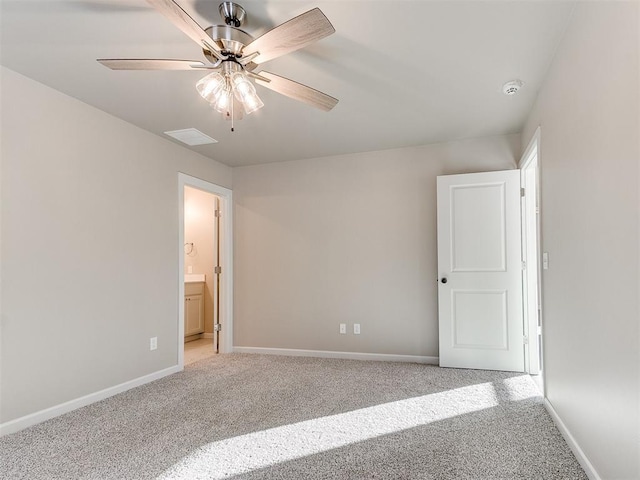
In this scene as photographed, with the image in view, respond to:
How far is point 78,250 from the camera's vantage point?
313cm

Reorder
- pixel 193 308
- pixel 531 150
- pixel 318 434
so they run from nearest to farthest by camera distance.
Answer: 1. pixel 318 434
2. pixel 531 150
3. pixel 193 308

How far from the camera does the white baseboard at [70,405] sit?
2.61m

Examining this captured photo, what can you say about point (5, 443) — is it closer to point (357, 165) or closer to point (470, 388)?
point (470, 388)

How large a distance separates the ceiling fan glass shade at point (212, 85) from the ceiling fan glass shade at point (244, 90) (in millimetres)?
66

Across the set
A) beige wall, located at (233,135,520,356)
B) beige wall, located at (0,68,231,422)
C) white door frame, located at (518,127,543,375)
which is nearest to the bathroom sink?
beige wall, located at (233,135,520,356)

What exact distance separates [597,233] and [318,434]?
188 centimetres

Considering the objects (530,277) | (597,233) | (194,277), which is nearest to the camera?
(597,233)

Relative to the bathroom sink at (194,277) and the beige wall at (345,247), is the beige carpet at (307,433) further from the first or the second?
the bathroom sink at (194,277)

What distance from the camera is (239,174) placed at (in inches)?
205

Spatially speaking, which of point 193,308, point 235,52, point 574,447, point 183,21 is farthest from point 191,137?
point 574,447

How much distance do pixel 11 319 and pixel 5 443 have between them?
0.74m

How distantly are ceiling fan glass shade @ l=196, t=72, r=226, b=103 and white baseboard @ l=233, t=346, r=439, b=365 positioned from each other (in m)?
3.28

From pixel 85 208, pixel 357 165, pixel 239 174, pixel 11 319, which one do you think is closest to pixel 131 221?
pixel 85 208

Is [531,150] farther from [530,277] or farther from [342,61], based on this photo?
[342,61]
